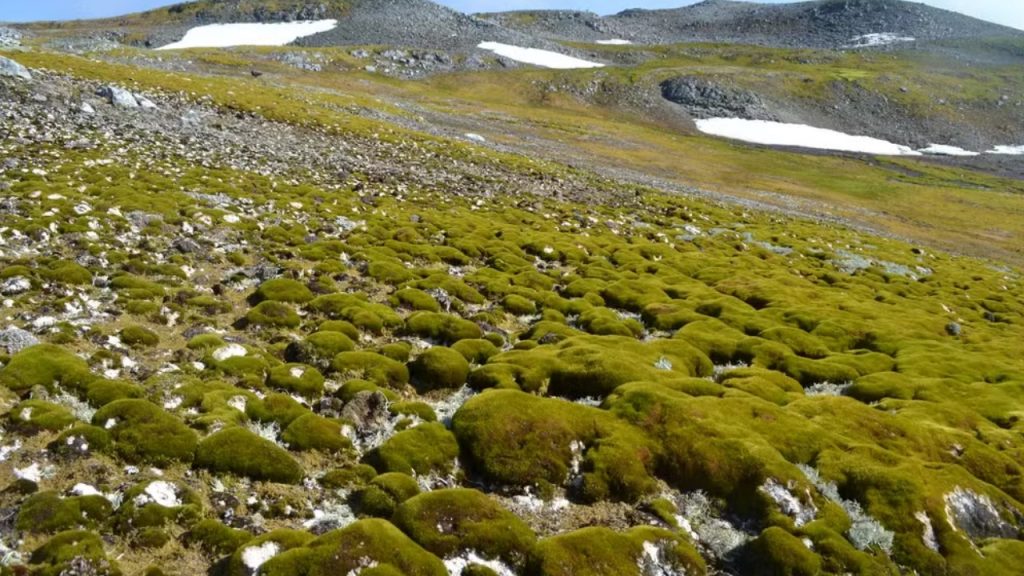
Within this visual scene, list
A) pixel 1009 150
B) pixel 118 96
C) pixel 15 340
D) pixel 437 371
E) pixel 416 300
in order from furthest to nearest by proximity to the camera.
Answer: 1. pixel 1009 150
2. pixel 118 96
3. pixel 416 300
4. pixel 437 371
5. pixel 15 340

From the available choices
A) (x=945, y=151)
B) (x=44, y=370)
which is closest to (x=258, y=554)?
(x=44, y=370)

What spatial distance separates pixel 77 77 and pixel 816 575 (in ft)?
224

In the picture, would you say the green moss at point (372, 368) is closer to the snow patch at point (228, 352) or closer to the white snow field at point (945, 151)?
the snow patch at point (228, 352)

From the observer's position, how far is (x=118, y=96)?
1919 inches

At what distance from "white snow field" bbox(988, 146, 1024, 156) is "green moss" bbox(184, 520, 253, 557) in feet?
711

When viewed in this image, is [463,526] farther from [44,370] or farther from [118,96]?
[118,96]

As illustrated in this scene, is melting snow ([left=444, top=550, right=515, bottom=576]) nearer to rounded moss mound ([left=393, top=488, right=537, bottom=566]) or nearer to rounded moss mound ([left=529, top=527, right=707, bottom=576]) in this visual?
rounded moss mound ([left=393, top=488, right=537, bottom=566])

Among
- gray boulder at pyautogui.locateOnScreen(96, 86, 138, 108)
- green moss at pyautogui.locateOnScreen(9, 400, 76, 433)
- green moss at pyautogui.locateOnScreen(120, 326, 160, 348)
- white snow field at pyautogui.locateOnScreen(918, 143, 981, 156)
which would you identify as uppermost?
gray boulder at pyautogui.locateOnScreen(96, 86, 138, 108)

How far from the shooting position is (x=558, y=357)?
17844 mm

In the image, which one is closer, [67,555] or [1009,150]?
[67,555]

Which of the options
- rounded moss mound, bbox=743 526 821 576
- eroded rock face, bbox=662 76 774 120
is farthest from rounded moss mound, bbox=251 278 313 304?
eroded rock face, bbox=662 76 774 120

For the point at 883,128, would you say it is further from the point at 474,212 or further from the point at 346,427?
the point at 346,427

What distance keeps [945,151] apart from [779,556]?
200m

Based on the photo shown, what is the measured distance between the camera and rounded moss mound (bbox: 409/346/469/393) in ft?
53.0
